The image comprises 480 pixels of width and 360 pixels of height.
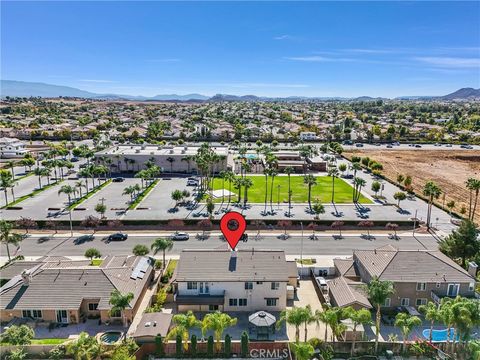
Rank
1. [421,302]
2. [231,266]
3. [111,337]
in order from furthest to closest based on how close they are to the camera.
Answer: [231,266]
[421,302]
[111,337]

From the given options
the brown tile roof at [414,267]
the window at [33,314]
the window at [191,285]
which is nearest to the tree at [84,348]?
the window at [33,314]

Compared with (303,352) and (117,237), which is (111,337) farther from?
(117,237)

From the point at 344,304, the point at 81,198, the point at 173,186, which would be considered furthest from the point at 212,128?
the point at 344,304

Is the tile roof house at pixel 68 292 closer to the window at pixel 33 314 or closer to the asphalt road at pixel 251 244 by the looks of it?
the window at pixel 33 314

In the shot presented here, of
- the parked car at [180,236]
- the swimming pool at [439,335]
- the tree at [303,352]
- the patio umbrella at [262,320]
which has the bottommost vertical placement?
the swimming pool at [439,335]

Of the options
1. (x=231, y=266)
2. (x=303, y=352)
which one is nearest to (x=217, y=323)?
(x=303, y=352)
